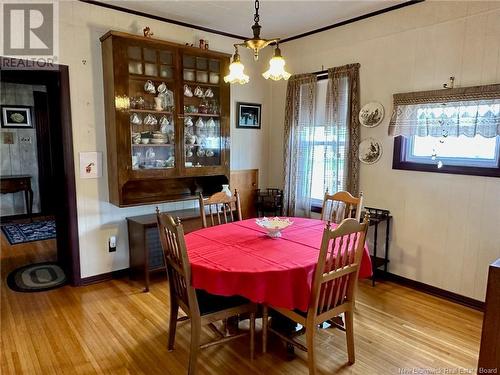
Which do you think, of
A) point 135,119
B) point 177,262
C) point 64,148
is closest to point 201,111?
point 135,119

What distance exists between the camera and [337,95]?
3738 millimetres

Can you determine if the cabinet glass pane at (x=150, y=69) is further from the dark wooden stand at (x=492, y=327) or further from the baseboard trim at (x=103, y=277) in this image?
the dark wooden stand at (x=492, y=327)

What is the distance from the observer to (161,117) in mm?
3473

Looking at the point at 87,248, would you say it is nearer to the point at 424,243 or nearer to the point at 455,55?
the point at 424,243

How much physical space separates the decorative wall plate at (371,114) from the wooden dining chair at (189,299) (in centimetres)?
225

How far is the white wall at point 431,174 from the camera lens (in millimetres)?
2809

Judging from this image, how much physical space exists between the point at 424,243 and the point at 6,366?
11.1 feet

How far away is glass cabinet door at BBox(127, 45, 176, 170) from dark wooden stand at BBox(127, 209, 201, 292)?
Result: 21.3 inches

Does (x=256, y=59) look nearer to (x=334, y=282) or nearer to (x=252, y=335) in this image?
(x=334, y=282)

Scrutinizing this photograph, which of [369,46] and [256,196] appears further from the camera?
[256,196]

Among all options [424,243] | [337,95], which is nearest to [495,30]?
[337,95]

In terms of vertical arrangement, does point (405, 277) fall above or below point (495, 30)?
below

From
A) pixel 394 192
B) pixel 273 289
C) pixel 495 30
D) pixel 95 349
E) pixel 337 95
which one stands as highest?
pixel 495 30

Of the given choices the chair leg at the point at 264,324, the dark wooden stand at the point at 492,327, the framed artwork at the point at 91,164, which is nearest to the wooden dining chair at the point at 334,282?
the chair leg at the point at 264,324
